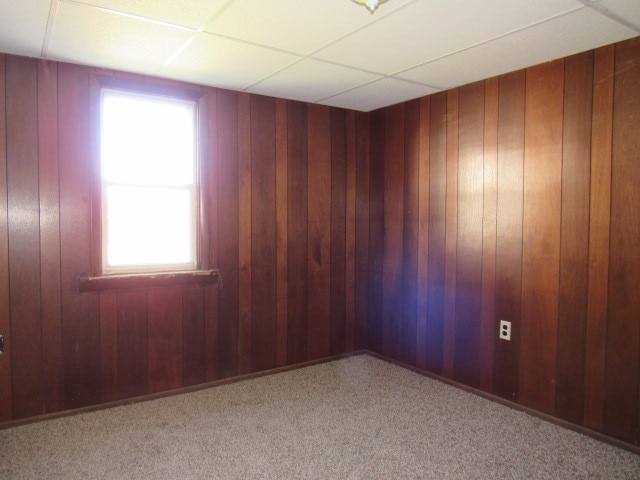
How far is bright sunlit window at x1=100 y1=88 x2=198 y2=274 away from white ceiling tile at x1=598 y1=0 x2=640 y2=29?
2466 mm

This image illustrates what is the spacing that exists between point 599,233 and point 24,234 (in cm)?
326

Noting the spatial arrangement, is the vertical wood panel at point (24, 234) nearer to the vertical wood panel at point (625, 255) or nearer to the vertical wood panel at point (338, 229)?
the vertical wood panel at point (338, 229)

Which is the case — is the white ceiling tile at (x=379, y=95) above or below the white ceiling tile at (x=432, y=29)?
above

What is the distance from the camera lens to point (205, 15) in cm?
202

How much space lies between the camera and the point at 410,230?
3.54m

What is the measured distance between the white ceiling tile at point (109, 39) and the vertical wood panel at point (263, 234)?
0.90 meters

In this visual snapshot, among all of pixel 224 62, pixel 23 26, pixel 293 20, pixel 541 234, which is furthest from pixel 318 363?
pixel 23 26

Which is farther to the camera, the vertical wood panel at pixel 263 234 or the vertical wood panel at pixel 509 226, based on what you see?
the vertical wood panel at pixel 263 234

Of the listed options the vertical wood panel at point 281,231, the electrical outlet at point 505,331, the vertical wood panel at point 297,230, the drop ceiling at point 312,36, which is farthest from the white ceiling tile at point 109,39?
the electrical outlet at point 505,331

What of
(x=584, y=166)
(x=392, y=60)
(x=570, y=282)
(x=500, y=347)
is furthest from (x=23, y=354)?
(x=584, y=166)

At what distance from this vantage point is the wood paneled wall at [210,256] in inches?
101

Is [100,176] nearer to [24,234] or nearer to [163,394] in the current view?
[24,234]

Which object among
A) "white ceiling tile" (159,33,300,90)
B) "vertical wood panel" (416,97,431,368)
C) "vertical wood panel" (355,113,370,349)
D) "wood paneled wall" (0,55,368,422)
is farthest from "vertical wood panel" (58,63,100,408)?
"vertical wood panel" (416,97,431,368)

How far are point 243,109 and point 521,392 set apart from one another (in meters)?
2.72
